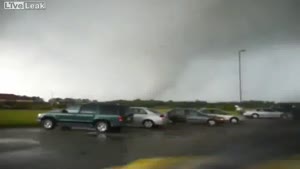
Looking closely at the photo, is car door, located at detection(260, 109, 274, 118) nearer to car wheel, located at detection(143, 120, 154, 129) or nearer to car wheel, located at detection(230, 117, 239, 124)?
car wheel, located at detection(230, 117, 239, 124)

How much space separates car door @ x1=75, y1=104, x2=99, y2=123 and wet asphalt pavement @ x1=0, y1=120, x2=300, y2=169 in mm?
127

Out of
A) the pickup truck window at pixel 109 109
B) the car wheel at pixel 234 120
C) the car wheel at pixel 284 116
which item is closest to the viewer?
the car wheel at pixel 284 116

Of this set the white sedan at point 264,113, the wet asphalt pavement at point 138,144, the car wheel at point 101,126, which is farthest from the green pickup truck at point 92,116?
the white sedan at point 264,113

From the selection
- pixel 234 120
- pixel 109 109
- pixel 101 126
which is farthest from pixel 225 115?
pixel 101 126

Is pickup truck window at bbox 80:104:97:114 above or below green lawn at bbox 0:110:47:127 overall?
above

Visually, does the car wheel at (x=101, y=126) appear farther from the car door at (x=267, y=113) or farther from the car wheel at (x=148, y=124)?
the car door at (x=267, y=113)

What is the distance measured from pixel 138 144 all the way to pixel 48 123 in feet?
3.34

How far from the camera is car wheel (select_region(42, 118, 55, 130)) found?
526 centimetres

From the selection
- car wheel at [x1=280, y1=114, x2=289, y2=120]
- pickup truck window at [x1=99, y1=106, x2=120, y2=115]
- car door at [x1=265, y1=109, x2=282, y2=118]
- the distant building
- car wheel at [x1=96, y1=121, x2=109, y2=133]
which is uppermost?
the distant building

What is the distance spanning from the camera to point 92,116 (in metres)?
5.38

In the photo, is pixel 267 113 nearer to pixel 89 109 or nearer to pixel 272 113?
pixel 272 113

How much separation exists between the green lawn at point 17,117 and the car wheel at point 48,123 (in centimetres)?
13

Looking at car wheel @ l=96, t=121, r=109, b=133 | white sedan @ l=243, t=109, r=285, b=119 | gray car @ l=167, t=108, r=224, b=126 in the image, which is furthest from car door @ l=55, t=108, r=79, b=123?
white sedan @ l=243, t=109, r=285, b=119

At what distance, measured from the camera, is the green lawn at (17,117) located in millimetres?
5350
